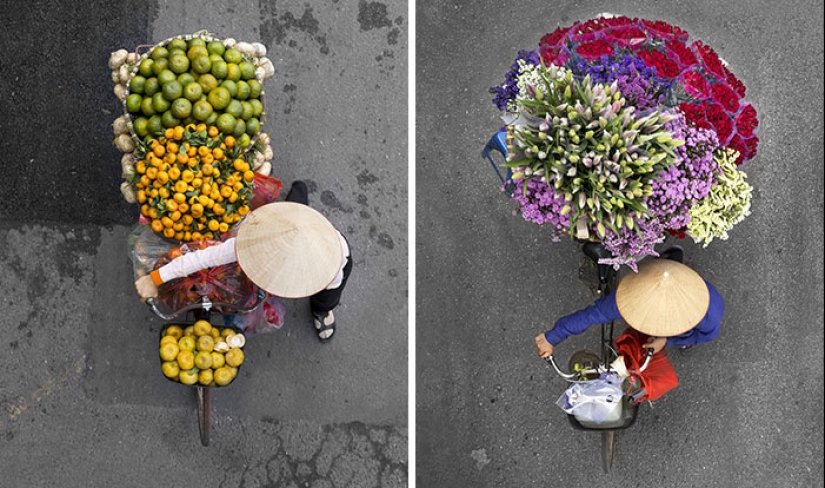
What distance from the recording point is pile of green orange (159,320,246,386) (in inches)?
123

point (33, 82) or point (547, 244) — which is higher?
point (33, 82)

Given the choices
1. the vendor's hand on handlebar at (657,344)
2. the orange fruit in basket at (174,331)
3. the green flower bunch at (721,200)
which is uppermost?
the green flower bunch at (721,200)

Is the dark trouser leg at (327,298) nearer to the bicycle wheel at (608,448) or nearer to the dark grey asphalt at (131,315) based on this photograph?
the dark grey asphalt at (131,315)

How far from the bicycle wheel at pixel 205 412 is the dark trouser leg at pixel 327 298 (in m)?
0.70

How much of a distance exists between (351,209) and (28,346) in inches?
77.9

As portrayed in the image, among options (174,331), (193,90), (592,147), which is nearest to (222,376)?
(174,331)

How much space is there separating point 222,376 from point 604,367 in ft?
6.11

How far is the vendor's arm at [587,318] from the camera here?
3191 millimetres

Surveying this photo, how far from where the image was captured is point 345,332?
3.86 metres

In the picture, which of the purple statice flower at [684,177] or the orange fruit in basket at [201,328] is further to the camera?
the orange fruit in basket at [201,328]

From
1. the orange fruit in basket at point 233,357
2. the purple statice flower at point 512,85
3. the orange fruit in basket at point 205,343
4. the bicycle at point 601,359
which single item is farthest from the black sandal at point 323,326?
the purple statice flower at point 512,85

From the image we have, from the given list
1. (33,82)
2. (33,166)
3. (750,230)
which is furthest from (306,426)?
(750,230)

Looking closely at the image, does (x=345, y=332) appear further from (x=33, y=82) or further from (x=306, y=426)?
(x=33, y=82)

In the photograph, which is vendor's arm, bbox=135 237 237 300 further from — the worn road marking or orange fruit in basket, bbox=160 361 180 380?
the worn road marking
